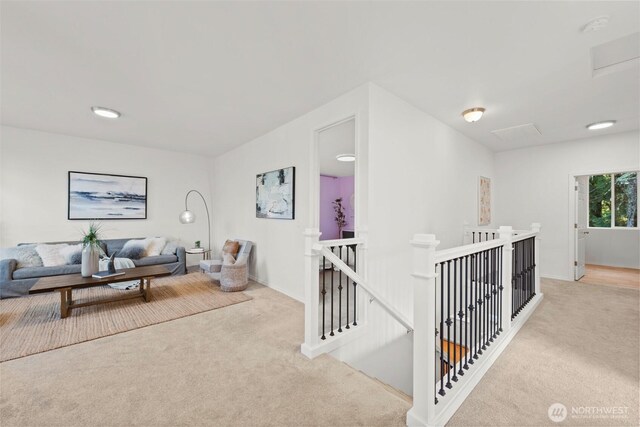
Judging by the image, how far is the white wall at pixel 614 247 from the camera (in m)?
5.62

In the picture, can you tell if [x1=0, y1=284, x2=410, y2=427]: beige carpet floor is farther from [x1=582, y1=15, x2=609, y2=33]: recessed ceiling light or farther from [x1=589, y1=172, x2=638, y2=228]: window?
[x1=589, y1=172, x2=638, y2=228]: window

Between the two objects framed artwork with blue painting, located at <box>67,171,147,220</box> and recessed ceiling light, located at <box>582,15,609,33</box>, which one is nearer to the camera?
recessed ceiling light, located at <box>582,15,609,33</box>

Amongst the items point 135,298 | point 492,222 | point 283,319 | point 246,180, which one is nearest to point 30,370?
point 135,298

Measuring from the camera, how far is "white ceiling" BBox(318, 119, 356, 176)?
380cm

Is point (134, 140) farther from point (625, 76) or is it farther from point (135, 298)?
point (625, 76)

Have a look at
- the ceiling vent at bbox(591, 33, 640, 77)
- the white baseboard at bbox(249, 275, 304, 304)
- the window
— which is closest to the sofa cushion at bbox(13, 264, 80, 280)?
the white baseboard at bbox(249, 275, 304, 304)

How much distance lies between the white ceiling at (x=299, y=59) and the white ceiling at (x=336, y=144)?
0.61m

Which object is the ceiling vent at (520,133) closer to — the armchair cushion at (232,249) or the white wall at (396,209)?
the white wall at (396,209)

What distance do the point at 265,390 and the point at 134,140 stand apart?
16.1 ft

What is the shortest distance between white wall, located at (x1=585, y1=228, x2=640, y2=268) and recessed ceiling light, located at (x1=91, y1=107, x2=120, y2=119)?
30.2 feet

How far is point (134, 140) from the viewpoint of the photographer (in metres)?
4.88

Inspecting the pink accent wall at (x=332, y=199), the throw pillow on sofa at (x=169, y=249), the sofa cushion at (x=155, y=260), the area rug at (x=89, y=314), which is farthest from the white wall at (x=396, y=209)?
the pink accent wall at (x=332, y=199)

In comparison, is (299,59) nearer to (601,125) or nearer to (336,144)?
(336,144)

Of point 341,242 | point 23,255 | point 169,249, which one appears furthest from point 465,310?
point 23,255
